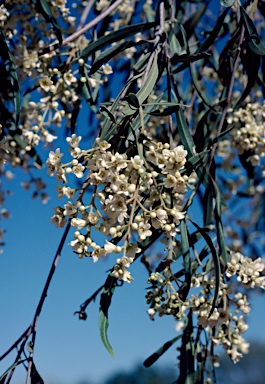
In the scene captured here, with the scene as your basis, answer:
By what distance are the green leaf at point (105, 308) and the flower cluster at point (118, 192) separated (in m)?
0.22

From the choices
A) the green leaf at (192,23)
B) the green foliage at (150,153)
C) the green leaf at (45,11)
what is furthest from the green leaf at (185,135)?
the green leaf at (192,23)

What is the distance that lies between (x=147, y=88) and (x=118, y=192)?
0.97 ft

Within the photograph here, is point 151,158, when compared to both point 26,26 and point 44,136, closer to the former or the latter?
point 44,136

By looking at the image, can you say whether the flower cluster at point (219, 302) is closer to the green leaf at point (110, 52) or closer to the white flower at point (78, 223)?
the white flower at point (78, 223)

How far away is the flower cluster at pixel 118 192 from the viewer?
1025 millimetres

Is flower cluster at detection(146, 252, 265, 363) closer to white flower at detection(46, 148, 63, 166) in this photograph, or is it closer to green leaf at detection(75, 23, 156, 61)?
white flower at detection(46, 148, 63, 166)

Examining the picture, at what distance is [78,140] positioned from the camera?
1100 millimetres

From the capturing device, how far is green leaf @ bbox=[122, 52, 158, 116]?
1132mm

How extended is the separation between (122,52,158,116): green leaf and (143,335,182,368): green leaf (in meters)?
0.69

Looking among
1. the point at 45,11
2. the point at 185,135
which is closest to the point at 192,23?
the point at 45,11

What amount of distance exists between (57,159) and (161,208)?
0.20 m

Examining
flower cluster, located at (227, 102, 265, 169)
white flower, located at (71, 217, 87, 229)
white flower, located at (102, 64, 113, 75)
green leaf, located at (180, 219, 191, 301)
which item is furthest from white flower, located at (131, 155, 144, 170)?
flower cluster, located at (227, 102, 265, 169)

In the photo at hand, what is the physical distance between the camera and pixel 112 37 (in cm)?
164

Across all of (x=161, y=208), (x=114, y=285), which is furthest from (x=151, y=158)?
(x=114, y=285)
